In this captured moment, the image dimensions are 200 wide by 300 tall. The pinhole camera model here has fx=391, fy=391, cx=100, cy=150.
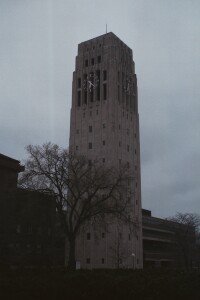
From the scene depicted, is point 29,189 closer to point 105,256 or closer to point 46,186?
point 46,186

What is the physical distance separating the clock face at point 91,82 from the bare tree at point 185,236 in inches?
1568

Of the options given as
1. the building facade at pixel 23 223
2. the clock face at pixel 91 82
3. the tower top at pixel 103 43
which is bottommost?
the building facade at pixel 23 223

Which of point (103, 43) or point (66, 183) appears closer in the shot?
point (66, 183)

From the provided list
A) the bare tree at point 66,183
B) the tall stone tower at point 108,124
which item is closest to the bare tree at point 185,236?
the tall stone tower at point 108,124

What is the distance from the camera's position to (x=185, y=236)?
88.7 meters

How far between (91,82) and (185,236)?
143ft

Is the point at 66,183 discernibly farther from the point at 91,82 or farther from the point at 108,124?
the point at 91,82

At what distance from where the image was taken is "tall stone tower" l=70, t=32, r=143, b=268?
84.0m

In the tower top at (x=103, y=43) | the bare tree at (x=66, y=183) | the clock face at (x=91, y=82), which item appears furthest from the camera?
the tower top at (x=103, y=43)

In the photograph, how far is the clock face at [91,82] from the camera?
9750cm

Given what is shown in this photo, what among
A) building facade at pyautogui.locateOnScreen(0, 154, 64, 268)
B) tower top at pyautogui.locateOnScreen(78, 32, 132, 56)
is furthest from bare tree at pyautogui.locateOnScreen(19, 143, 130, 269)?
tower top at pyautogui.locateOnScreen(78, 32, 132, 56)

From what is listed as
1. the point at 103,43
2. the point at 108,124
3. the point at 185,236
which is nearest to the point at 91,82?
the point at 103,43

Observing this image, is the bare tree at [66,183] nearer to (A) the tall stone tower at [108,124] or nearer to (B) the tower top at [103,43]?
(A) the tall stone tower at [108,124]

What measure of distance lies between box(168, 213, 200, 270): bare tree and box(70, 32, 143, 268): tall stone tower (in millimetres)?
9342
